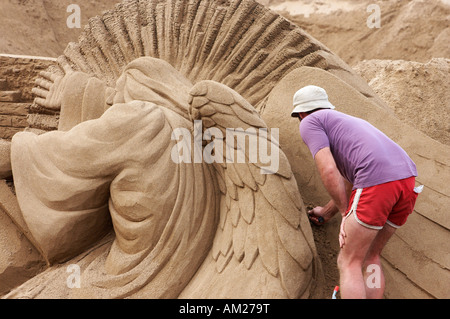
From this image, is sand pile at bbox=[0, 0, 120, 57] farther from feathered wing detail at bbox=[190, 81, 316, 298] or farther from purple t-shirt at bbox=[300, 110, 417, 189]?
purple t-shirt at bbox=[300, 110, 417, 189]

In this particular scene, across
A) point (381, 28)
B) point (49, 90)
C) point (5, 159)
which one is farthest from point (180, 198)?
point (381, 28)

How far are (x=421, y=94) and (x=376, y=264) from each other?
1777 mm

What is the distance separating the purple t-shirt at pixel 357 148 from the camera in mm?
1421

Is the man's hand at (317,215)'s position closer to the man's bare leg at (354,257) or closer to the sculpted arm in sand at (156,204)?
the sculpted arm in sand at (156,204)

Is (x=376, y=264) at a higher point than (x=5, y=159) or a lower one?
lower

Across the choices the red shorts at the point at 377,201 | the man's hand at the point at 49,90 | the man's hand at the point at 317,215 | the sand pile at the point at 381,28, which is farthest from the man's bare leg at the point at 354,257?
the sand pile at the point at 381,28

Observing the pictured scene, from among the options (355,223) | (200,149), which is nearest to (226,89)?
(200,149)

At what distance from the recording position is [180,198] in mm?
1733

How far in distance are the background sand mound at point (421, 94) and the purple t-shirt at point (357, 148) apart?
1.42 meters

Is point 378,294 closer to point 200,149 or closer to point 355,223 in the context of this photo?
point 355,223

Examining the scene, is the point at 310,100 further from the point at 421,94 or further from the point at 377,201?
the point at 421,94

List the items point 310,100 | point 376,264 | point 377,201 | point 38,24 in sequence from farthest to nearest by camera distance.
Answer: point 38,24
point 310,100
point 376,264
point 377,201

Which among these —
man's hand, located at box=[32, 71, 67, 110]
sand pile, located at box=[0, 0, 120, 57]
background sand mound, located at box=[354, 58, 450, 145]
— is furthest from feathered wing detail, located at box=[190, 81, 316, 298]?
sand pile, located at box=[0, 0, 120, 57]
